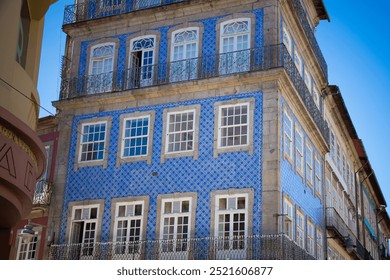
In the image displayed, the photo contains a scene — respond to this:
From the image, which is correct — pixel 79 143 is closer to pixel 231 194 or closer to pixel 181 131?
pixel 181 131

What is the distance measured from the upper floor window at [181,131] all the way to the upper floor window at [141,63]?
4.17 feet

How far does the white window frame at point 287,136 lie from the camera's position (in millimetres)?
17578

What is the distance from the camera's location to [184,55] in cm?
1886

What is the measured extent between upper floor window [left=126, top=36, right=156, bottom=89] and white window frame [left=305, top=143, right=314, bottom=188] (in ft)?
15.4

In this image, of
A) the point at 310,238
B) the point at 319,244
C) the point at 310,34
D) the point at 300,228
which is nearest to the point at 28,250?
the point at 300,228

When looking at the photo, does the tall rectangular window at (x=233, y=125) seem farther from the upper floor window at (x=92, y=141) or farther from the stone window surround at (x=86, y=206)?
the stone window surround at (x=86, y=206)

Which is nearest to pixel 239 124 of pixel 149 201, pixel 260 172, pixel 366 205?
pixel 260 172

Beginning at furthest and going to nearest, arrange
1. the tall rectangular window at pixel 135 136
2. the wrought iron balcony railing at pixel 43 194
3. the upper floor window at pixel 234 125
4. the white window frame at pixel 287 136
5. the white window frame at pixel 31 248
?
the wrought iron balcony railing at pixel 43 194
the white window frame at pixel 31 248
the tall rectangular window at pixel 135 136
the white window frame at pixel 287 136
the upper floor window at pixel 234 125

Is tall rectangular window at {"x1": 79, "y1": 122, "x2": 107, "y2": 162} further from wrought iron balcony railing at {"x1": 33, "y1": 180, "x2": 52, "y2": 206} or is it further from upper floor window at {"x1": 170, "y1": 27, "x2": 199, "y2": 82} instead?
upper floor window at {"x1": 170, "y1": 27, "x2": 199, "y2": 82}

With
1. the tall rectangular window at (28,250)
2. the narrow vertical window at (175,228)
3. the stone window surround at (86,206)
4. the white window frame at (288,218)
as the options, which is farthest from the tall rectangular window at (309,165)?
the tall rectangular window at (28,250)

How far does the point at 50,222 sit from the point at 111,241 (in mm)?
2009

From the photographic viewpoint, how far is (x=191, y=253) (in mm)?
16531

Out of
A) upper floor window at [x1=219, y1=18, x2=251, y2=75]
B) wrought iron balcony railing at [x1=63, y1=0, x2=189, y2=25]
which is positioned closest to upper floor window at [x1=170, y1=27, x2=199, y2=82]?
upper floor window at [x1=219, y1=18, x2=251, y2=75]
